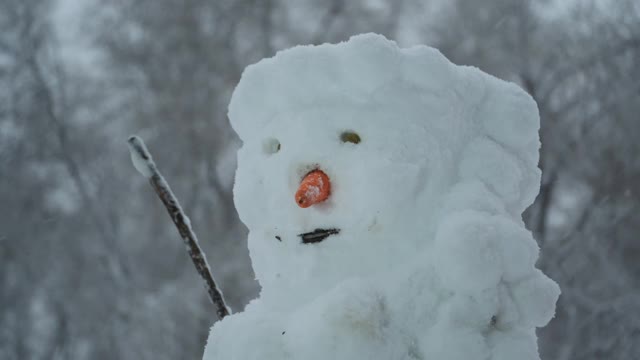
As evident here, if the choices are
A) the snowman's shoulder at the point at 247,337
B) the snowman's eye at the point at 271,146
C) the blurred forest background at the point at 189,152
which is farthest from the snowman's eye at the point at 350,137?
the blurred forest background at the point at 189,152

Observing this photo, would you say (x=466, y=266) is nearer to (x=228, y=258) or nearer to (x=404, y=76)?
(x=404, y=76)

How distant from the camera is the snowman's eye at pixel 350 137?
4.29 feet

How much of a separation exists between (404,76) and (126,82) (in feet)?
16.7

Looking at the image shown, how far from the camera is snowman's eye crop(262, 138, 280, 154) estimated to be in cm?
138

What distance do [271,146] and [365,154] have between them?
0.20 meters

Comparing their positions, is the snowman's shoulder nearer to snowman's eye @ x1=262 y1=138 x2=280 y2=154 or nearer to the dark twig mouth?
the dark twig mouth

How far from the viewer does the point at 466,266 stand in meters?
1.16

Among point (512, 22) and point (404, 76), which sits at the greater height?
point (512, 22)

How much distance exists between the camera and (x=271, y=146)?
1.38 meters

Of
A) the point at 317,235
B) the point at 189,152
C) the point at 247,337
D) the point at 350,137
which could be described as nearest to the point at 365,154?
the point at 350,137

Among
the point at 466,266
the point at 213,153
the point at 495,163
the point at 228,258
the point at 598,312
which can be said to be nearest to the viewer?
the point at 466,266

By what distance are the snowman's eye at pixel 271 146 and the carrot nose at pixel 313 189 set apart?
116 millimetres

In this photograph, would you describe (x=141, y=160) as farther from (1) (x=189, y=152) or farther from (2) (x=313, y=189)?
(1) (x=189, y=152)

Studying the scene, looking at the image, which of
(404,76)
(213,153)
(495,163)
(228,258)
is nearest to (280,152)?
(404,76)
